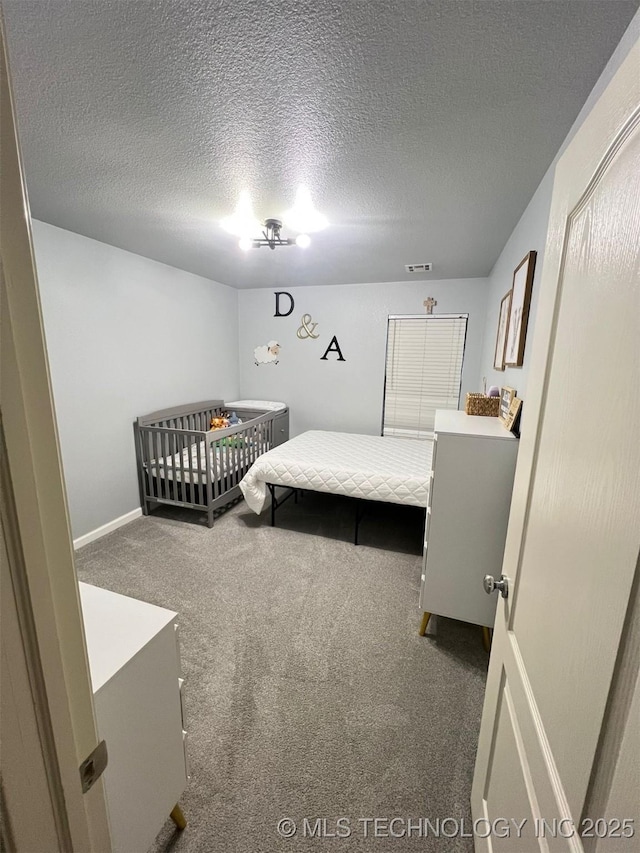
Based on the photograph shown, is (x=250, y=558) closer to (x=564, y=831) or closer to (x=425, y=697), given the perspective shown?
(x=425, y=697)

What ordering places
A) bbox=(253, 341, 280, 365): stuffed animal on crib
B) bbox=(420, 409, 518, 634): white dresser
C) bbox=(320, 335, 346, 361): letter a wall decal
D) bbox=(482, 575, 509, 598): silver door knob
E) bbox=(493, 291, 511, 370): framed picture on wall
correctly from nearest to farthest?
bbox=(482, 575, 509, 598): silver door knob, bbox=(420, 409, 518, 634): white dresser, bbox=(493, 291, 511, 370): framed picture on wall, bbox=(320, 335, 346, 361): letter a wall decal, bbox=(253, 341, 280, 365): stuffed animal on crib

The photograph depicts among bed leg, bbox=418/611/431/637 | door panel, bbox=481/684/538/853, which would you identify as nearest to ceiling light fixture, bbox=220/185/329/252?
door panel, bbox=481/684/538/853

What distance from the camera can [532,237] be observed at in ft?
5.83

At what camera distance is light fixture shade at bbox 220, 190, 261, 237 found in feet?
6.57

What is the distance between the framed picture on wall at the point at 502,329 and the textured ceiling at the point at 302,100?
0.51 m

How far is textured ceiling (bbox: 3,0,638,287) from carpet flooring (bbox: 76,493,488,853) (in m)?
2.39

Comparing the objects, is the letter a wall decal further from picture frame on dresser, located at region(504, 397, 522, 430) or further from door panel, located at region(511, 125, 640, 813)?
door panel, located at region(511, 125, 640, 813)

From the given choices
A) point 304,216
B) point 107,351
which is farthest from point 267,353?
point 304,216

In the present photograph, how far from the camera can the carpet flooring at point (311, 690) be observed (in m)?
1.15

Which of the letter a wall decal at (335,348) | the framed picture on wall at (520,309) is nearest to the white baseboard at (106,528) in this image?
the letter a wall decal at (335,348)

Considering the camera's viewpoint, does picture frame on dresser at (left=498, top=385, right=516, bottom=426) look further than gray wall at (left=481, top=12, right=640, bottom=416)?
Yes

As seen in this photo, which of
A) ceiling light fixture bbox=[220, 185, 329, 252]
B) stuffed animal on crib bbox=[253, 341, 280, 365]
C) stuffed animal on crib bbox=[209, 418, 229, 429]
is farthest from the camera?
stuffed animal on crib bbox=[253, 341, 280, 365]
